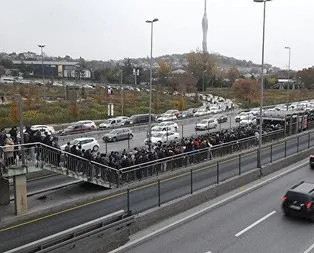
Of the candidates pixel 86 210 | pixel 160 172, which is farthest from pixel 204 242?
pixel 160 172

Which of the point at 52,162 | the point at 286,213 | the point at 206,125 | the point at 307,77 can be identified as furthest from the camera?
the point at 307,77

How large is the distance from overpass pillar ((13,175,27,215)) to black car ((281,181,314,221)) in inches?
426

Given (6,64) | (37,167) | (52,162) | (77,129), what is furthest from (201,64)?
(37,167)

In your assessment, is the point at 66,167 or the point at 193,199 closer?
the point at 193,199

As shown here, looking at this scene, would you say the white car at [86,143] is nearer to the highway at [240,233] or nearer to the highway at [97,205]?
the highway at [97,205]

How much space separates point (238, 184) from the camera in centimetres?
2223

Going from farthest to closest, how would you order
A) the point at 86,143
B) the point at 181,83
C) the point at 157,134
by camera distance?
the point at 181,83
the point at 157,134
the point at 86,143

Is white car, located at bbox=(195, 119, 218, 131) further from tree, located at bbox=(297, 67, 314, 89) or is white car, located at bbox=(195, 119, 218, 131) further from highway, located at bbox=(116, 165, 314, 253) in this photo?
tree, located at bbox=(297, 67, 314, 89)

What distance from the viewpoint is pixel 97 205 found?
62.4 feet

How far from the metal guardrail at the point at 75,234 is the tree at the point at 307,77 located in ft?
413

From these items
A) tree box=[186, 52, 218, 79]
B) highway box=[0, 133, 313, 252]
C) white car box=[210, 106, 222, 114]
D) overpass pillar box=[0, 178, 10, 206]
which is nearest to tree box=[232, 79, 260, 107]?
white car box=[210, 106, 222, 114]

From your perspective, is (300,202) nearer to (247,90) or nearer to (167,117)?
(167,117)

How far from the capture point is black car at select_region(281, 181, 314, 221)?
16.8 m

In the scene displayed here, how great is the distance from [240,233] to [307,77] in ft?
406
